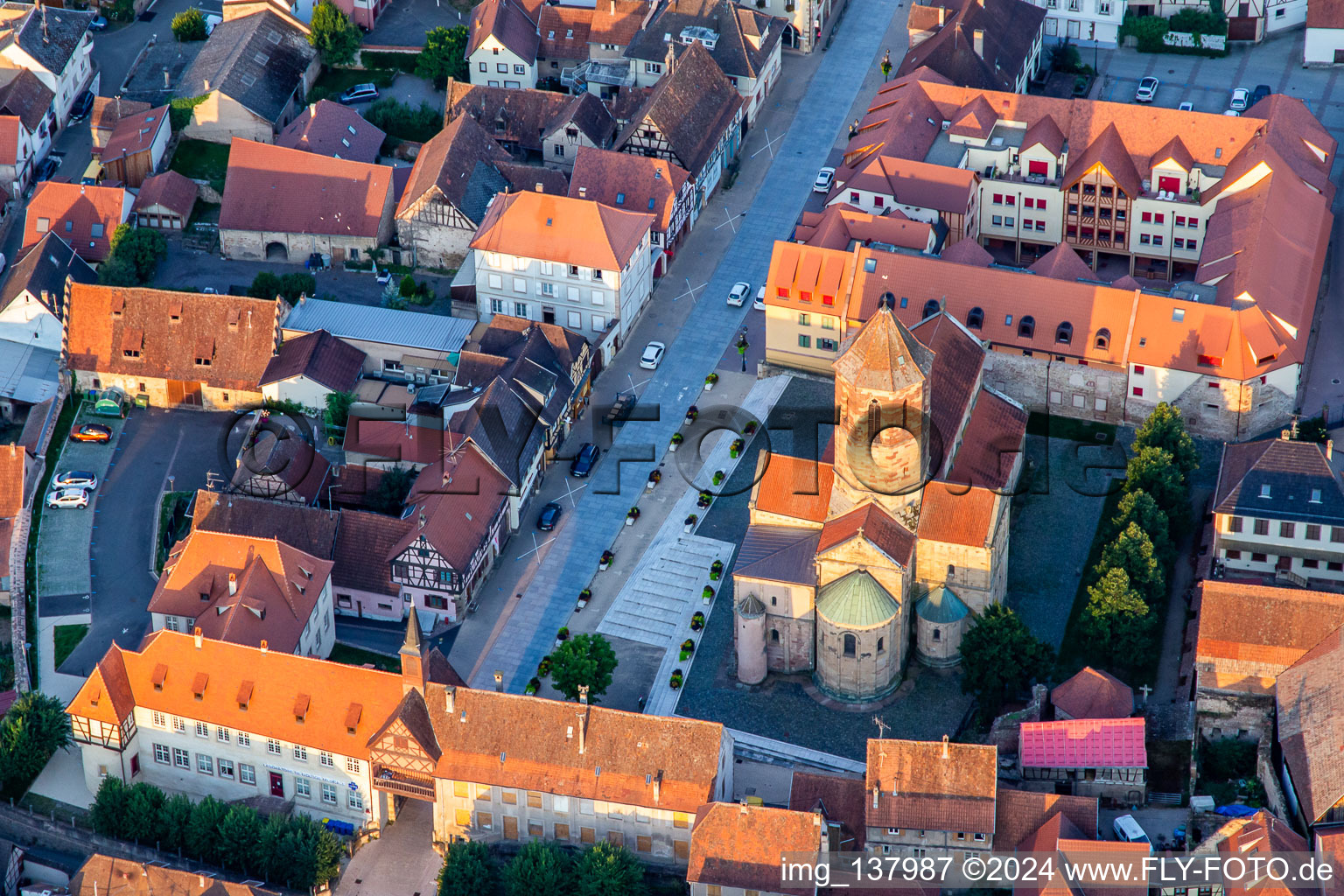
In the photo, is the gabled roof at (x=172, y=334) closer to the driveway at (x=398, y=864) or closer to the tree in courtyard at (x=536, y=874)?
the driveway at (x=398, y=864)

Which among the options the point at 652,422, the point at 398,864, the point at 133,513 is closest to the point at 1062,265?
the point at 652,422

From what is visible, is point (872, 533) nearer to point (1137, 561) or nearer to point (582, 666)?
point (1137, 561)

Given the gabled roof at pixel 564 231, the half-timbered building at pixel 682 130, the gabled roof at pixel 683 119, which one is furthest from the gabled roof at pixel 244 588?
the gabled roof at pixel 683 119

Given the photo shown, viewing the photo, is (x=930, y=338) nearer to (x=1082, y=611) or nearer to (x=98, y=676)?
(x=1082, y=611)

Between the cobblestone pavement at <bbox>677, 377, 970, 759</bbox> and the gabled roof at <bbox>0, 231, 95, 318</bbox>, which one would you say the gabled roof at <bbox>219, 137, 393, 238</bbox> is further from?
the cobblestone pavement at <bbox>677, 377, 970, 759</bbox>

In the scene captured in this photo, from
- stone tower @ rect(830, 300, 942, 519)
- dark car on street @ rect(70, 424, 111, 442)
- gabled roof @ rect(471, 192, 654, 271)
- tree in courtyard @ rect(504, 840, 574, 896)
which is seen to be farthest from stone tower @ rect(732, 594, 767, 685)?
dark car on street @ rect(70, 424, 111, 442)

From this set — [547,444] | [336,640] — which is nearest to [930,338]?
[547,444]
